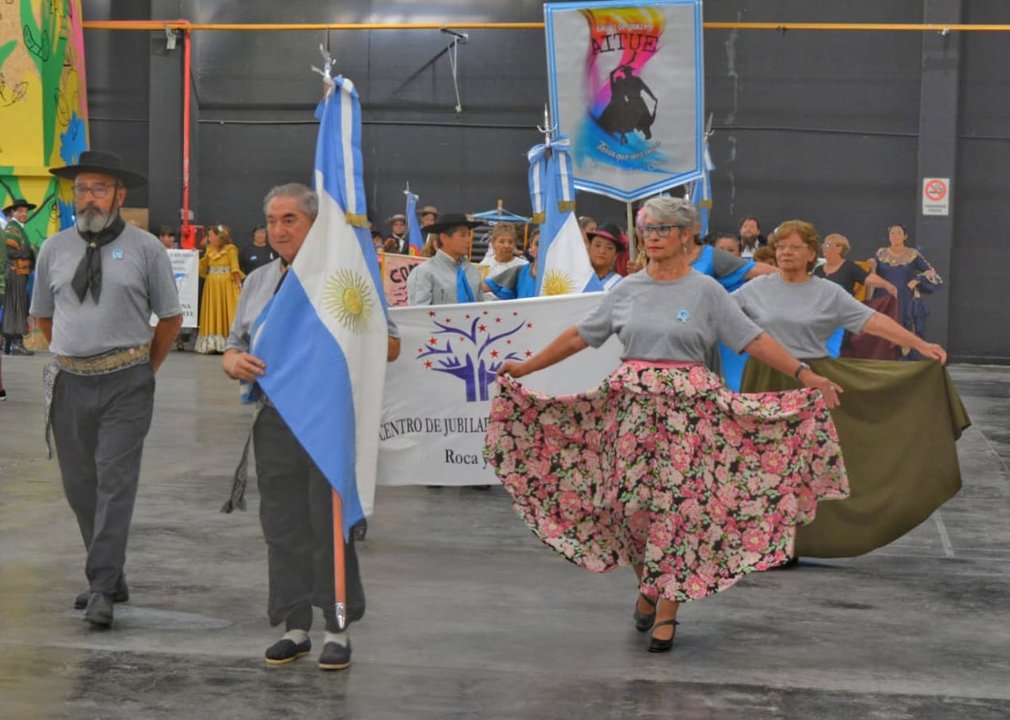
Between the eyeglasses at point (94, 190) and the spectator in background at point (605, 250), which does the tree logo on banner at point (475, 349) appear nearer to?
the spectator in background at point (605, 250)

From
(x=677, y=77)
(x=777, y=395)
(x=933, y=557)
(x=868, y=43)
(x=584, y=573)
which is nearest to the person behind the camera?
(x=777, y=395)

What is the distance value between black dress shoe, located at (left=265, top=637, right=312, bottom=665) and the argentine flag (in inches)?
18.5

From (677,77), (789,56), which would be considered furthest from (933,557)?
(789,56)

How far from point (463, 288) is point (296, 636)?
4699mm

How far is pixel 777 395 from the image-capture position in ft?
20.8

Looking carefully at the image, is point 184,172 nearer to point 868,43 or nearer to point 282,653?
point 868,43

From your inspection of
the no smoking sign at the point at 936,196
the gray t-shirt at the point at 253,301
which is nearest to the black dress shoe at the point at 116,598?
the gray t-shirt at the point at 253,301

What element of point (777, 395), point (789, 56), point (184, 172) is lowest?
point (777, 395)

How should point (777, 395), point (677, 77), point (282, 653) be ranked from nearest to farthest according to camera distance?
point (282, 653)
point (777, 395)
point (677, 77)

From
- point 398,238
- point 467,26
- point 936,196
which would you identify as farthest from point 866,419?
point 467,26

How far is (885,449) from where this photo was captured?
814 centimetres

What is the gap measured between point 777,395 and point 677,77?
6.29 metres

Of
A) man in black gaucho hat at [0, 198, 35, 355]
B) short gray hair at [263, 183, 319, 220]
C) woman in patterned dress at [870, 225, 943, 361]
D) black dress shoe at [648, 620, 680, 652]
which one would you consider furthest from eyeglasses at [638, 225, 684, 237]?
man in black gaucho hat at [0, 198, 35, 355]

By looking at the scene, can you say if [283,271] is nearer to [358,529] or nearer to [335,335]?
[335,335]
